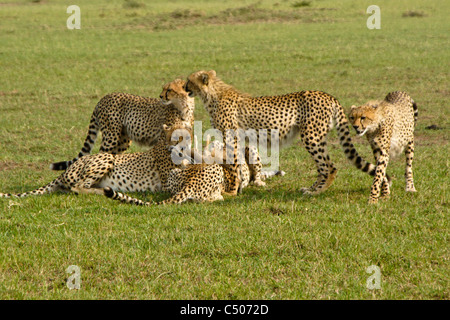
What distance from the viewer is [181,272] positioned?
441 centimetres

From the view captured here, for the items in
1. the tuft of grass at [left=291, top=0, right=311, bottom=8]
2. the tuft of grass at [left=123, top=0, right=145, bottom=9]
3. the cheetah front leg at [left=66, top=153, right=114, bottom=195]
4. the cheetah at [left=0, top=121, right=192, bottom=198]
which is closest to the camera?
the cheetah front leg at [left=66, top=153, right=114, bottom=195]

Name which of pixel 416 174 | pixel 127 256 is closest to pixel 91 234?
pixel 127 256

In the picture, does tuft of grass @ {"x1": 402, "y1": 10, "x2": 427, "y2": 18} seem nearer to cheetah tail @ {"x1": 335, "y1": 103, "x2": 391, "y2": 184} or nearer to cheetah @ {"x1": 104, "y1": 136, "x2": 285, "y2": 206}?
cheetah tail @ {"x1": 335, "y1": 103, "x2": 391, "y2": 184}

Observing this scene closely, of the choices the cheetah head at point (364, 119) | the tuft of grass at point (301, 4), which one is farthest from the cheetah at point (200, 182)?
the tuft of grass at point (301, 4)

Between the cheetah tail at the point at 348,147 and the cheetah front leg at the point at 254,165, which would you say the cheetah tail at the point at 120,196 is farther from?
the cheetah tail at the point at 348,147

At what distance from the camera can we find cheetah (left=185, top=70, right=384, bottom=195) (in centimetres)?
649

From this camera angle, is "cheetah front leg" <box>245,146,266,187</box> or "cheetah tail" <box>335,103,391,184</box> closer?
"cheetah tail" <box>335,103,391,184</box>

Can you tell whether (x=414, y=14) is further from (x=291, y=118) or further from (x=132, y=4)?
(x=291, y=118)

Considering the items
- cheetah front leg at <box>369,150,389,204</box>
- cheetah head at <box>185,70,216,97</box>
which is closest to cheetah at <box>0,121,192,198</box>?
cheetah head at <box>185,70,216,97</box>

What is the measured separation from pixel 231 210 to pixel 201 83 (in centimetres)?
183

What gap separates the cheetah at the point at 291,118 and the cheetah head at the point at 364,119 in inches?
16.1

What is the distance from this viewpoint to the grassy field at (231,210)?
430 cm
